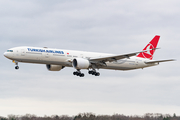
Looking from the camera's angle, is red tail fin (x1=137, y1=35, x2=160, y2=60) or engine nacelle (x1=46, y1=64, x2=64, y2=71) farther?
red tail fin (x1=137, y1=35, x2=160, y2=60)

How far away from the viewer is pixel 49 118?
293ft

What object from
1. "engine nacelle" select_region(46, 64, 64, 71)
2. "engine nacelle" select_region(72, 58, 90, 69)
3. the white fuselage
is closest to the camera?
the white fuselage

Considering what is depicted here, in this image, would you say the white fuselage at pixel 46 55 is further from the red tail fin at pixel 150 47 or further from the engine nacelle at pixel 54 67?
the red tail fin at pixel 150 47

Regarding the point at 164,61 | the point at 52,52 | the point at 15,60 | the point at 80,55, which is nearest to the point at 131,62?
the point at 164,61

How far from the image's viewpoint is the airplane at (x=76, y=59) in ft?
220

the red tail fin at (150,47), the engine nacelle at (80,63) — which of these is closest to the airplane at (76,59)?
the engine nacelle at (80,63)

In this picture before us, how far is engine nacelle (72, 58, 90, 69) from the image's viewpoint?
68375 millimetres

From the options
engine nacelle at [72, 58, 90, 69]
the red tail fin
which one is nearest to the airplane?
engine nacelle at [72, 58, 90, 69]

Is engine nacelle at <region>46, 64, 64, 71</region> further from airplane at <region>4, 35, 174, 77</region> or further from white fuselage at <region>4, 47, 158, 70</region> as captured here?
white fuselage at <region>4, 47, 158, 70</region>

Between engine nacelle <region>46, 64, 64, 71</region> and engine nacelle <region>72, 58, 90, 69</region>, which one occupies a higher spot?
engine nacelle <region>46, 64, 64, 71</region>

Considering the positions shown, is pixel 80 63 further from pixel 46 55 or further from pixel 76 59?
pixel 46 55

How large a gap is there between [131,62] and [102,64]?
7.69 meters

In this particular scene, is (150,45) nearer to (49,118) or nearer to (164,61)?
(164,61)

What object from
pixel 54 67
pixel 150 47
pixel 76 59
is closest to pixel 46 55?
pixel 76 59
